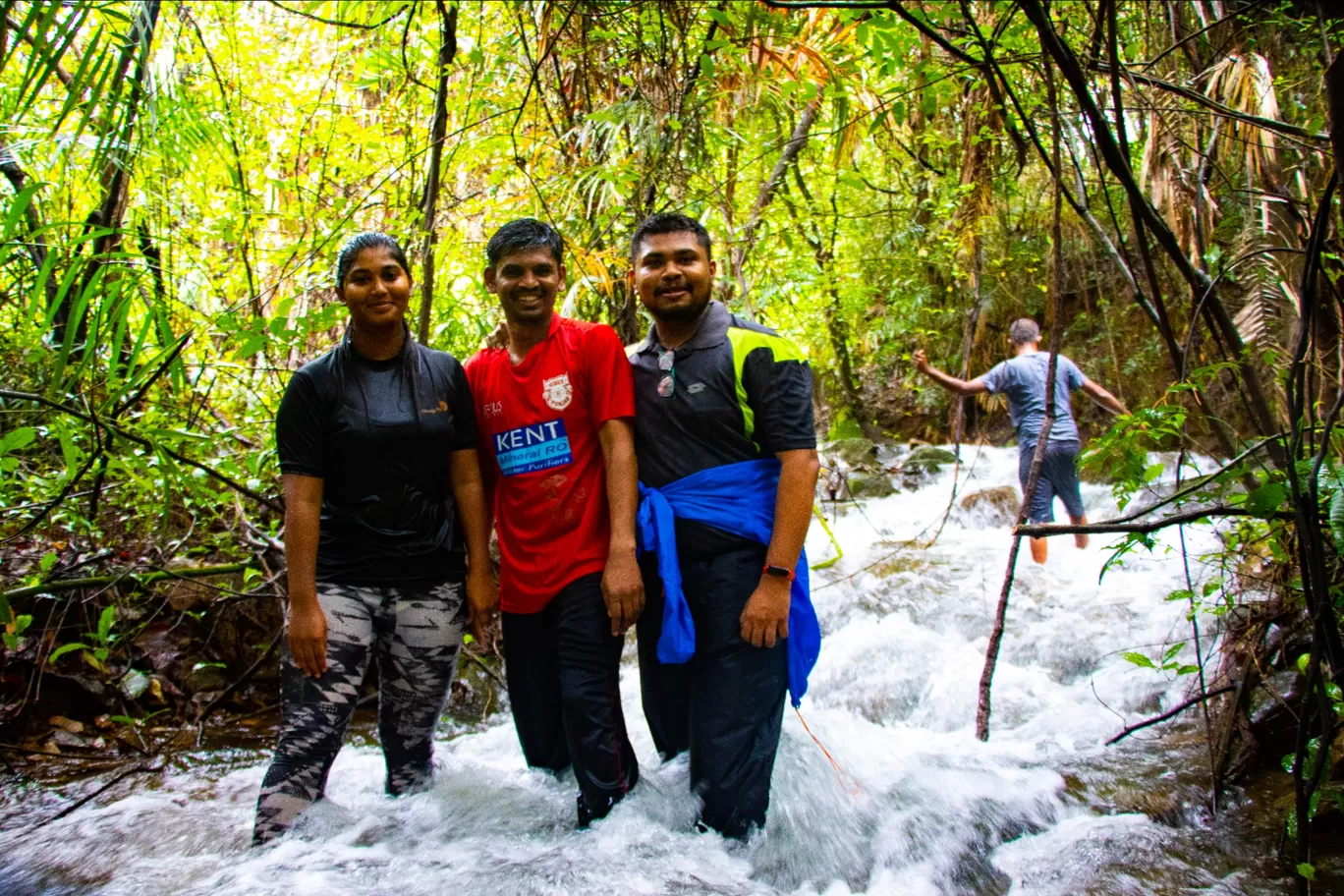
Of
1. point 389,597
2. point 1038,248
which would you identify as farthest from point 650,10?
point 1038,248

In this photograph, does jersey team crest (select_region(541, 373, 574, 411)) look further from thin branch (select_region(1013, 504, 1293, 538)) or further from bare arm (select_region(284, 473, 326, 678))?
thin branch (select_region(1013, 504, 1293, 538))

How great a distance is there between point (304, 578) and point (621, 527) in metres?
0.93

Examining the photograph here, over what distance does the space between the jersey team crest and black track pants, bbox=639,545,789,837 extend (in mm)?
622

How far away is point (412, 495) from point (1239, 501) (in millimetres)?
2276

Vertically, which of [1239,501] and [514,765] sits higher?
[1239,501]

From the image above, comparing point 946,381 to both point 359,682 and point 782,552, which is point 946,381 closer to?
point 782,552

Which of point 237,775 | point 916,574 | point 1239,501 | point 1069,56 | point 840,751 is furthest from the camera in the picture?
point 916,574

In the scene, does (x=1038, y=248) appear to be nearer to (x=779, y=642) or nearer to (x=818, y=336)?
(x=818, y=336)

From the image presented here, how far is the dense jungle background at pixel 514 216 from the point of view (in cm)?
244

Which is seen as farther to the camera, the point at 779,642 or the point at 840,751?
the point at 840,751

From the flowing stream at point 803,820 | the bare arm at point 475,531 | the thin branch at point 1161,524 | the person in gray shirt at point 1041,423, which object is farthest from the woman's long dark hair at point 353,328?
the person in gray shirt at point 1041,423

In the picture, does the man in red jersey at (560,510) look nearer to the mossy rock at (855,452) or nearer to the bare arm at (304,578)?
the bare arm at (304,578)

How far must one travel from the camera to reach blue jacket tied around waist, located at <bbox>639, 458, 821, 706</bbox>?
2.49 meters

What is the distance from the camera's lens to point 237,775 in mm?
3410
